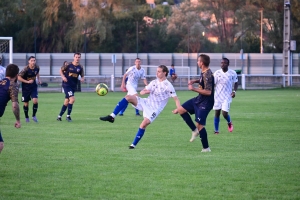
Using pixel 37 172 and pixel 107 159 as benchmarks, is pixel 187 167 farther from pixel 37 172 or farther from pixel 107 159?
pixel 37 172

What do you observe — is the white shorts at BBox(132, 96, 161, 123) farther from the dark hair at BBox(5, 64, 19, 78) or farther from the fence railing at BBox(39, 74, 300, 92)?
the fence railing at BBox(39, 74, 300, 92)

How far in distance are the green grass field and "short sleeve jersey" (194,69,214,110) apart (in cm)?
92

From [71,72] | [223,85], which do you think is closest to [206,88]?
[223,85]

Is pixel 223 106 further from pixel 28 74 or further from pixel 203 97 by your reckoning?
pixel 28 74

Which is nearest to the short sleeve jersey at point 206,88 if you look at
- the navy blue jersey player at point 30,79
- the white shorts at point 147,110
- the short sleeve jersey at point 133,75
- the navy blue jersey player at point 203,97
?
the navy blue jersey player at point 203,97

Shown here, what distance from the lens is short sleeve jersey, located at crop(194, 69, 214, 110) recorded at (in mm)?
11906

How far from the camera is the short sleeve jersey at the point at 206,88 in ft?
39.1

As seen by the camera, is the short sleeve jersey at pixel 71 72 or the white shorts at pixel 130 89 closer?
the short sleeve jersey at pixel 71 72

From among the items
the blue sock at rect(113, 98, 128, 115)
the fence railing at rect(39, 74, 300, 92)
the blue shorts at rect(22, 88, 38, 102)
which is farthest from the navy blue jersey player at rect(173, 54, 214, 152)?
the fence railing at rect(39, 74, 300, 92)

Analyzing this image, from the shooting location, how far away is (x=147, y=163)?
10312 mm

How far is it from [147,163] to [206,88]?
233 cm

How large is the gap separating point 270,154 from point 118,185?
164 inches

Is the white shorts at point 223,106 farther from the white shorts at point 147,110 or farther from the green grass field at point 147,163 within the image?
the white shorts at point 147,110

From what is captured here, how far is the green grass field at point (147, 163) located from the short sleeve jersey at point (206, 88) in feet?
3.02
